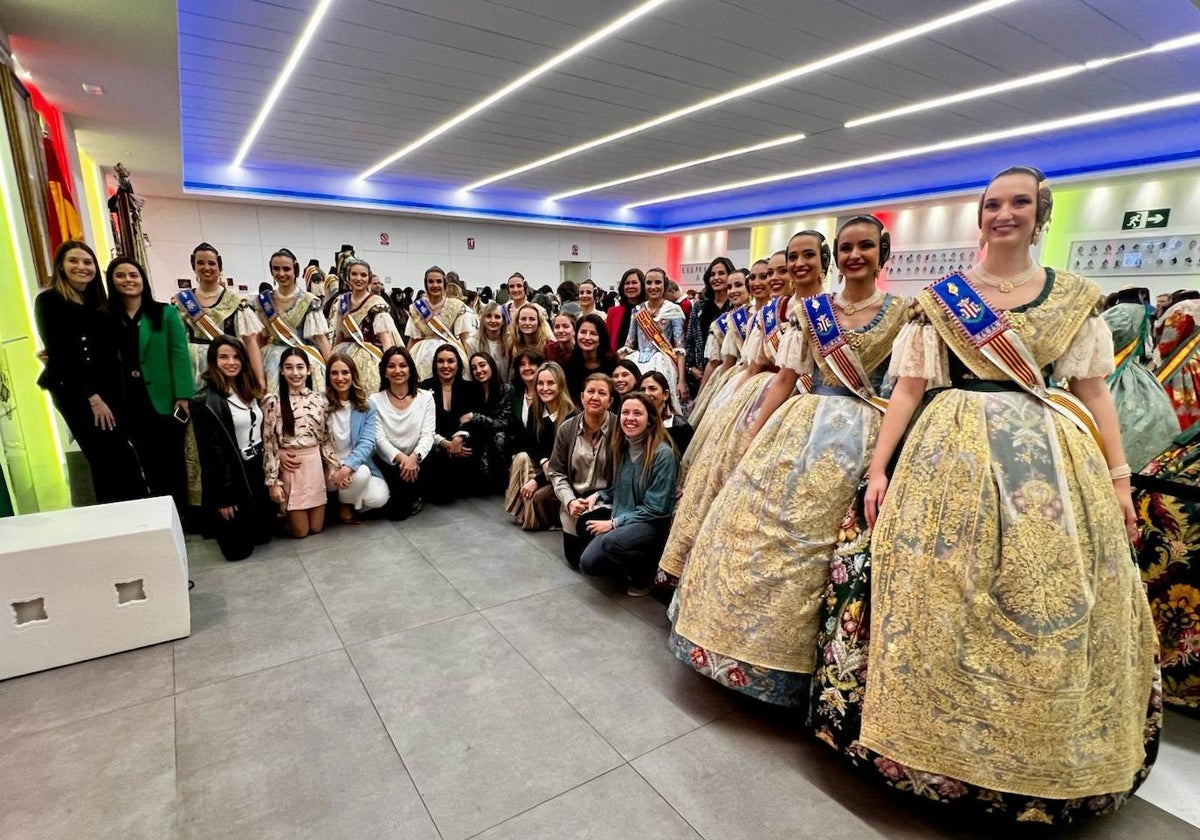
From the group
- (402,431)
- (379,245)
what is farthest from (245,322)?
(379,245)

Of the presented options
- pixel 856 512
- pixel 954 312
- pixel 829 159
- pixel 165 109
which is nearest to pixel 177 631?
pixel 856 512

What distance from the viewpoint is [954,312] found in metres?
1.62

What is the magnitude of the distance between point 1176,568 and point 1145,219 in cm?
805

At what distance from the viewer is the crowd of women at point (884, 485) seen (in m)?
1.44

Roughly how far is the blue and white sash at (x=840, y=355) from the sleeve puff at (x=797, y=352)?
8cm

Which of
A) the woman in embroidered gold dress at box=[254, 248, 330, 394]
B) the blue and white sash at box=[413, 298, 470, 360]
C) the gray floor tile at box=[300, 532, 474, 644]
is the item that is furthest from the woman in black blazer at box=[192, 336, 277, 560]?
the blue and white sash at box=[413, 298, 470, 360]

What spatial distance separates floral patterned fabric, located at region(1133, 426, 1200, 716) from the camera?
190cm

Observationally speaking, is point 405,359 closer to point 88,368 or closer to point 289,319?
point 289,319

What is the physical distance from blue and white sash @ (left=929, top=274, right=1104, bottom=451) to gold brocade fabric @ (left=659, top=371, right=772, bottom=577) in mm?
919

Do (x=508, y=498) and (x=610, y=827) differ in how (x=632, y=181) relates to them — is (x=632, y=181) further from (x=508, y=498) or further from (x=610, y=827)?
(x=610, y=827)

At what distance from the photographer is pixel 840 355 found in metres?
1.94

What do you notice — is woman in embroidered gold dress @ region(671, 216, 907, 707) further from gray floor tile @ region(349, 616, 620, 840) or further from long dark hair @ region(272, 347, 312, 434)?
long dark hair @ region(272, 347, 312, 434)

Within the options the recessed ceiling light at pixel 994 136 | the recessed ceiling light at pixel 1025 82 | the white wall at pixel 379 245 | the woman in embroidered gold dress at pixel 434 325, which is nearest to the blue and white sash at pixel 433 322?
the woman in embroidered gold dress at pixel 434 325

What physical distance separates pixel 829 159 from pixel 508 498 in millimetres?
7945
